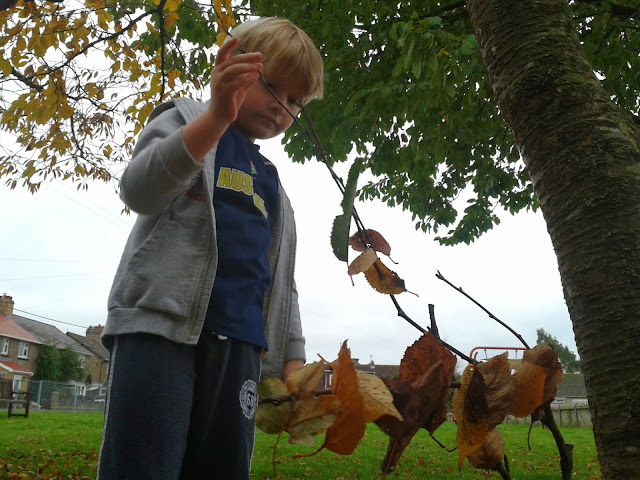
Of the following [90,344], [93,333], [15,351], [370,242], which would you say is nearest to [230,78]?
[370,242]

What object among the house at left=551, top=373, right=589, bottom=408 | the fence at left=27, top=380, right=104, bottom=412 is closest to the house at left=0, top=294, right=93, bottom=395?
the fence at left=27, top=380, right=104, bottom=412

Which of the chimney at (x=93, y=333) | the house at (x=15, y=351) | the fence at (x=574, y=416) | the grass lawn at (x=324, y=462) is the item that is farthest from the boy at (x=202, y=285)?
the chimney at (x=93, y=333)

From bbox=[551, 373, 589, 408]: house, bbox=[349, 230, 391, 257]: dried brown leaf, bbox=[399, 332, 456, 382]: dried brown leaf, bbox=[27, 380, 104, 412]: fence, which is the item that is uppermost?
bbox=[349, 230, 391, 257]: dried brown leaf

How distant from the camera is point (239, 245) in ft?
4.33

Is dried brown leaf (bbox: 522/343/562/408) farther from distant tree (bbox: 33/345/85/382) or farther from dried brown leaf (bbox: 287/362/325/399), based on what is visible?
distant tree (bbox: 33/345/85/382)

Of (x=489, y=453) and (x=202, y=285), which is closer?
(x=489, y=453)

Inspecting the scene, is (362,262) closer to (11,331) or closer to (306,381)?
(306,381)

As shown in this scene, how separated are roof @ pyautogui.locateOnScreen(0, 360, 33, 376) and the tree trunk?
37.1 metres

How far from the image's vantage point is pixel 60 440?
884 cm

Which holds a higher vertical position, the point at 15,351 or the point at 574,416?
the point at 15,351

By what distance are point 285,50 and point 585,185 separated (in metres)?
0.87

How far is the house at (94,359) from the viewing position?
4127 cm

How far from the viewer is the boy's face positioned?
133 centimetres

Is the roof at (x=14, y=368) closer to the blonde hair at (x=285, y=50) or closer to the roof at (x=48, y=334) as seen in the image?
the roof at (x=48, y=334)
